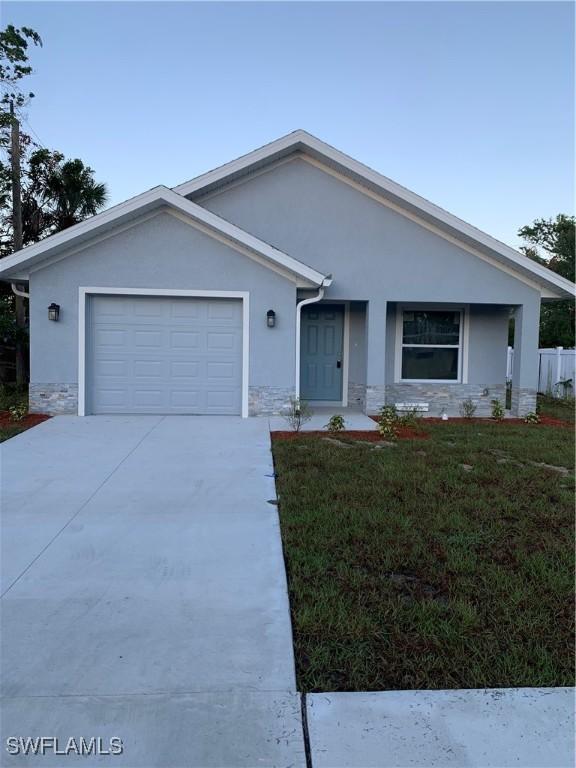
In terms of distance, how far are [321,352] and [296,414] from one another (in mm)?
3209

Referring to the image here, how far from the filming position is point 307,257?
11844mm

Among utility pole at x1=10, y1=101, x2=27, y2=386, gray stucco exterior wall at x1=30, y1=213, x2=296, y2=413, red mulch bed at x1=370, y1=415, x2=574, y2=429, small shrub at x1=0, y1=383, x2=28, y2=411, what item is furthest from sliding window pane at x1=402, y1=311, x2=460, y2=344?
utility pole at x1=10, y1=101, x2=27, y2=386

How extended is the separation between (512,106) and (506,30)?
2275mm

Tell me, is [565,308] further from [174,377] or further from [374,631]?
[374,631]

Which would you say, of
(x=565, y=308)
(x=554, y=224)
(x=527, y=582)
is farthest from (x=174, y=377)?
(x=554, y=224)

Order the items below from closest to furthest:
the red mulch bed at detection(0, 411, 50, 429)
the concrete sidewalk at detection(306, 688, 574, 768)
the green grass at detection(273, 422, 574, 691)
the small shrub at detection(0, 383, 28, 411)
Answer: the concrete sidewalk at detection(306, 688, 574, 768) → the green grass at detection(273, 422, 574, 691) → the red mulch bed at detection(0, 411, 50, 429) → the small shrub at detection(0, 383, 28, 411)

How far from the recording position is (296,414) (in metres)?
10.4

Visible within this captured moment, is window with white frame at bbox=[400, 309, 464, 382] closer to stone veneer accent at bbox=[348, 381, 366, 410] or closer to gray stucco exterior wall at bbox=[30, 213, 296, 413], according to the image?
stone veneer accent at bbox=[348, 381, 366, 410]

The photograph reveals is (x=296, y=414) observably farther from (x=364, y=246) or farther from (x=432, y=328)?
(x=432, y=328)

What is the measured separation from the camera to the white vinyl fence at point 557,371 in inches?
635

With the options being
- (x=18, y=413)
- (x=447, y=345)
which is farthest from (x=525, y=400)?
(x=18, y=413)

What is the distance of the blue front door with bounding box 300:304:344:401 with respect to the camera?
13125 millimetres

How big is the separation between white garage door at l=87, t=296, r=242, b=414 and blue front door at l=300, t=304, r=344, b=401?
2556 mm

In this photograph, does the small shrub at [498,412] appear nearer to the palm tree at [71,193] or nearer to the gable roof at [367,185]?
the gable roof at [367,185]
